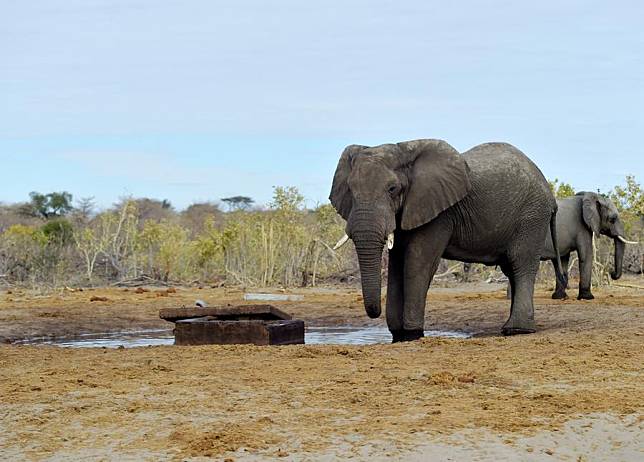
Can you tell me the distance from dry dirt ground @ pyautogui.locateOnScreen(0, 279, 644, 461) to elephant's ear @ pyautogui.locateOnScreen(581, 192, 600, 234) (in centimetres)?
538

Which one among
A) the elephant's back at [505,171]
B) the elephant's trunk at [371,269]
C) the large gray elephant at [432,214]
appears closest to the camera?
the elephant's trunk at [371,269]

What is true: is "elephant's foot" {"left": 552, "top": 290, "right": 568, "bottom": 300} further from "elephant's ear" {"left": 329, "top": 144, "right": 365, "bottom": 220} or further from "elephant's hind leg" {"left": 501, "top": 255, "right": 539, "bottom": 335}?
"elephant's ear" {"left": 329, "top": 144, "right": 365, "bottom": 220}

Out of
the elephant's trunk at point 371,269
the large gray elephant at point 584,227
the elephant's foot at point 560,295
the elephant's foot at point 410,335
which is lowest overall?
the elephant's foot at point 410,335

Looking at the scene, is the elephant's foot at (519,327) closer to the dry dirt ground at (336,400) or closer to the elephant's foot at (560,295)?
the dry dirt ground at (336,400)

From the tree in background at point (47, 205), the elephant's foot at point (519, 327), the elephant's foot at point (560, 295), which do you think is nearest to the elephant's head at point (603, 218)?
the elephant's foot at point (560, 295)

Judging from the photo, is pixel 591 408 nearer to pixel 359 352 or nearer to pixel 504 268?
pixel 359 352

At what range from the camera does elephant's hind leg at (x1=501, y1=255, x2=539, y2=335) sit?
11.4m

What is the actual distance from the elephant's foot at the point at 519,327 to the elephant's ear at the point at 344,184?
2229 mm

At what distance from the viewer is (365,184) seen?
32.8 ft

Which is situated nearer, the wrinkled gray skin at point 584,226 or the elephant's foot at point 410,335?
the elephant's foot at point 410,335

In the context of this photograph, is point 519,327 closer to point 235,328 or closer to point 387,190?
point 387,190

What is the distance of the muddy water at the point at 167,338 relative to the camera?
11.9 m

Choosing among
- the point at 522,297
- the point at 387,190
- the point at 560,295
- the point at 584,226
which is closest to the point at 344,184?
the point at 387,190

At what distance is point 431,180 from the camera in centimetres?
1052
